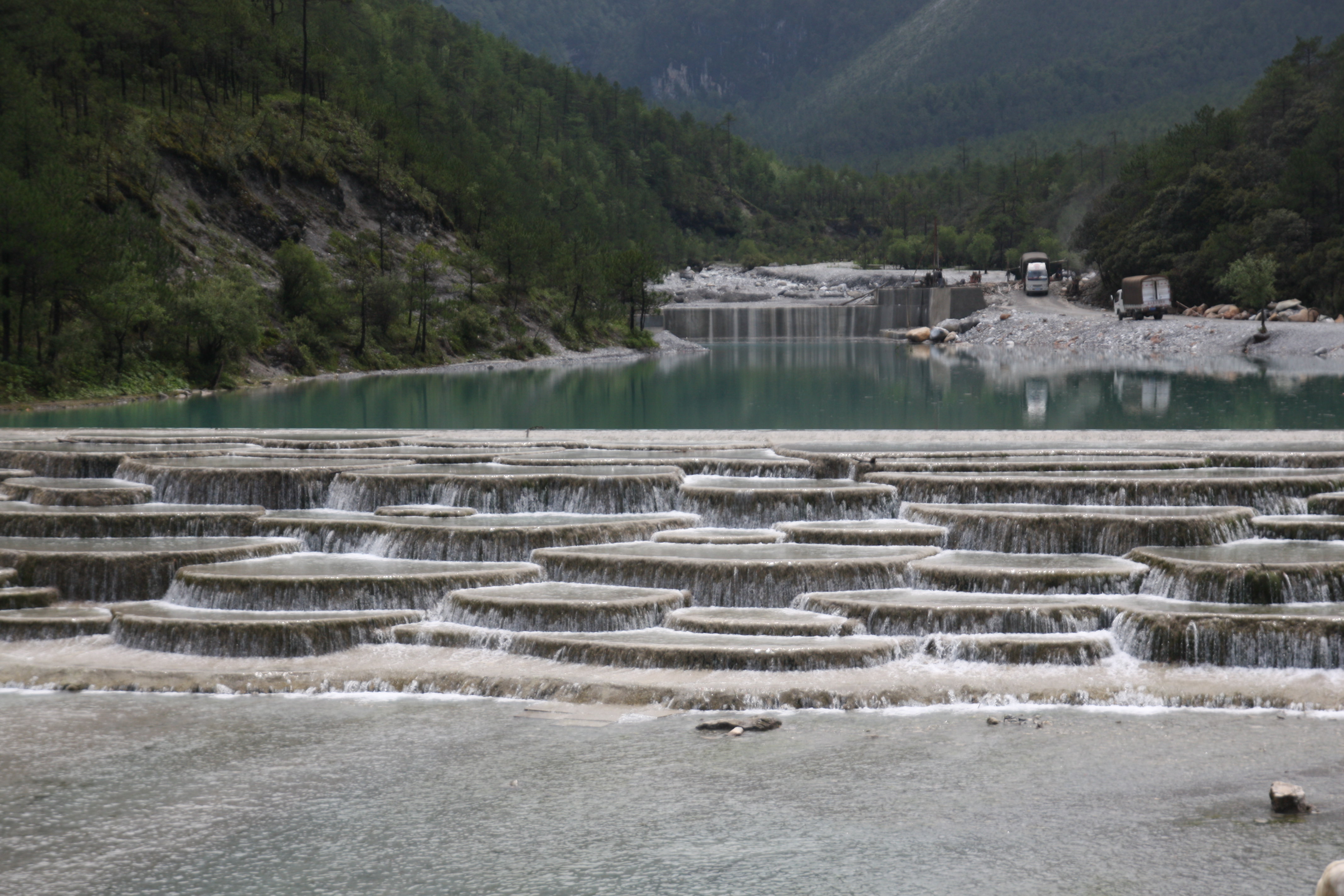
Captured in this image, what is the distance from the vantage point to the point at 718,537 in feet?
80.7

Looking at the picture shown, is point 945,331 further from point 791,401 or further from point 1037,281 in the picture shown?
point 791,401

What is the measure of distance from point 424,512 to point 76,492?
25.8ft

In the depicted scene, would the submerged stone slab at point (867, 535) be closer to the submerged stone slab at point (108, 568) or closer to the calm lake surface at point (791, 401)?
the submerged stone slab at point (108, 568)

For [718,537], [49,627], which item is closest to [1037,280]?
[718,537]

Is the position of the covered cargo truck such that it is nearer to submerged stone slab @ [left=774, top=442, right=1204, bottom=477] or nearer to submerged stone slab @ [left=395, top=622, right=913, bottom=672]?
submerged stone slab @ [left=774, top=442, right=1204, bottom=477]

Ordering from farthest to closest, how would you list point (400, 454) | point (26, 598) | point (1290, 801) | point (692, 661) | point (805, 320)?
point (805, 320) < point (400, 454) < point (26, 598) < point (692, 661) < point (1290, 801)

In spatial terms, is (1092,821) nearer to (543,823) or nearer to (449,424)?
(543,823)

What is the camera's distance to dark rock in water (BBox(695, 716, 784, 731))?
16578 millimetres

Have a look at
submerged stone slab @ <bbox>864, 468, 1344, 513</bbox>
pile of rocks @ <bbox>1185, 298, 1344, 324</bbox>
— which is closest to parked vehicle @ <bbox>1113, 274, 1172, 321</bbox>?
pile of rocks @ <bbox>1185, 298, 1344, 324</bbox>

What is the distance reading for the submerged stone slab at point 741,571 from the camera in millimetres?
21734

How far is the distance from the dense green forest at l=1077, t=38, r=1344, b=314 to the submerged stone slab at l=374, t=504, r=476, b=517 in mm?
81487

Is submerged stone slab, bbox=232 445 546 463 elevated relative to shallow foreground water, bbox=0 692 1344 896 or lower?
elevated

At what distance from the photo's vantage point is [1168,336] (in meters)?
95.4

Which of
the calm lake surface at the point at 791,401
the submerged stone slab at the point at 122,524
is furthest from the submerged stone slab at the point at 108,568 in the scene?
the calm lake surface at the point at 791,401
